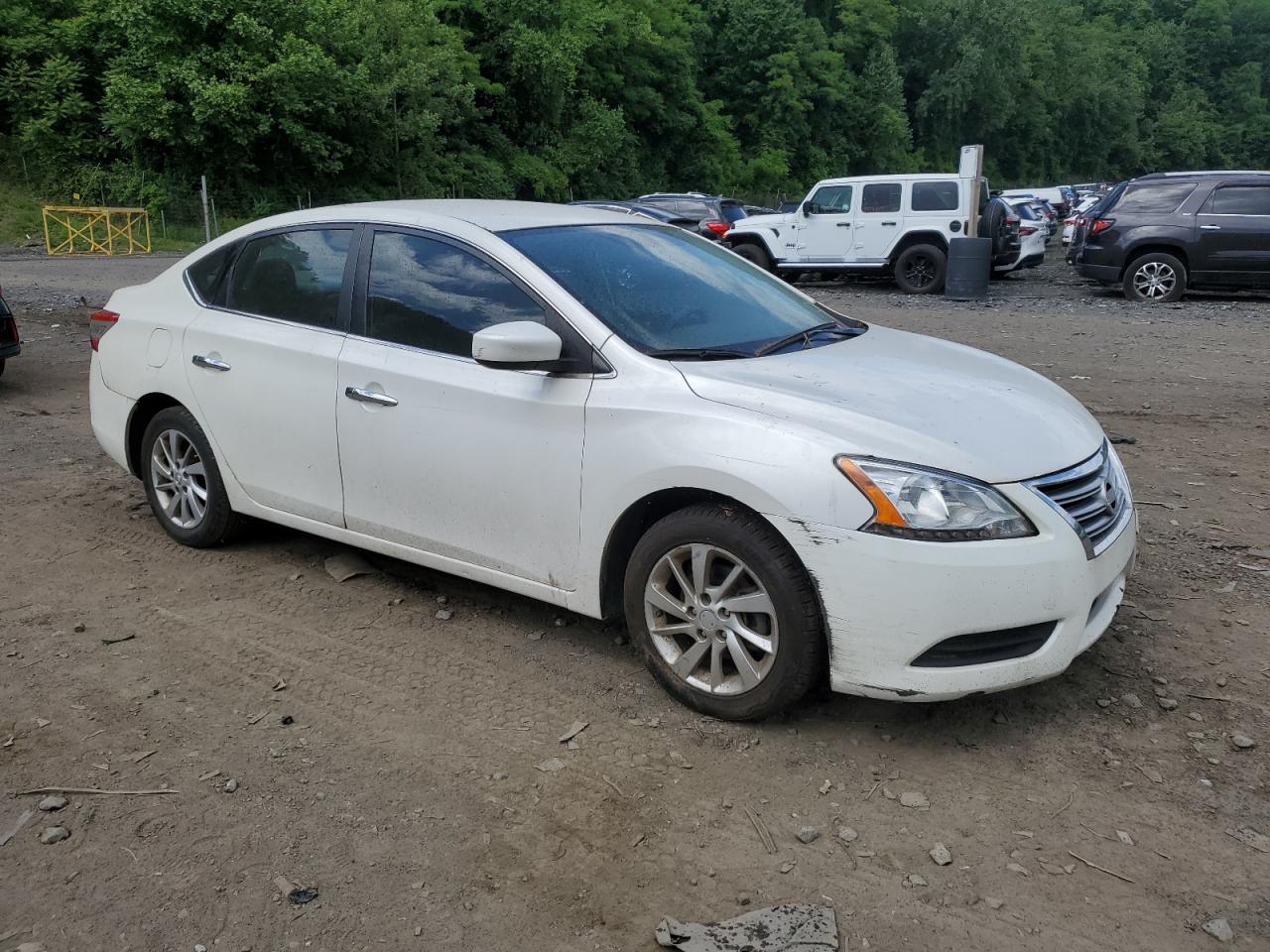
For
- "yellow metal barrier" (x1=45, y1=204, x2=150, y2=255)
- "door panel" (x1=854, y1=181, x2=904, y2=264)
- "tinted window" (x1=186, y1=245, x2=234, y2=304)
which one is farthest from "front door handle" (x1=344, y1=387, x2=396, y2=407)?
"yellow metal barrier" (x1=45, y1=204, x2=150, y2=255)

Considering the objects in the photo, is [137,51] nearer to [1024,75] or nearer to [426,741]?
[426,741]

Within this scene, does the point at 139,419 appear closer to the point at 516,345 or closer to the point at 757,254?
the point at 516,345

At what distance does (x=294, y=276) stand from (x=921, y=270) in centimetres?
1536

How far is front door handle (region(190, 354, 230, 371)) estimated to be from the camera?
498cm

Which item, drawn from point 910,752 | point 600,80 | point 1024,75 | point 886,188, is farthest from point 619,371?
point 1024,75

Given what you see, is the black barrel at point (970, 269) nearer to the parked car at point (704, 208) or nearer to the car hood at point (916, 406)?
the parked car at point (704, 208)

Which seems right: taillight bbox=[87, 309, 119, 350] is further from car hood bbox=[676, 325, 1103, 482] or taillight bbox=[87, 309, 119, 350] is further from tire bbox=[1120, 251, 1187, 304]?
tire bbox=[1120, 251, 1187, 304]

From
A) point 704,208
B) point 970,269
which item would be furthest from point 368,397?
point 704,208

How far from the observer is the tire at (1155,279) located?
1625 cm

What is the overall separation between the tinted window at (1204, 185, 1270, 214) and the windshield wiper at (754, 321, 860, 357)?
43.9ft

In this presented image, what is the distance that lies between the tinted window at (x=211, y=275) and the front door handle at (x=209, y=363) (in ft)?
0.94

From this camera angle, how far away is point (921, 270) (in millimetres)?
18781

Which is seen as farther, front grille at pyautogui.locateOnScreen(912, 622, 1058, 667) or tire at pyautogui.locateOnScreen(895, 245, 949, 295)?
tire at pyautogui.locateOnScreen(895, 245, 949, 295)

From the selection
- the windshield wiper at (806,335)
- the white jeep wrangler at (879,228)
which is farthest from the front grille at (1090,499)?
the white jeep wrangler at (879,228)
